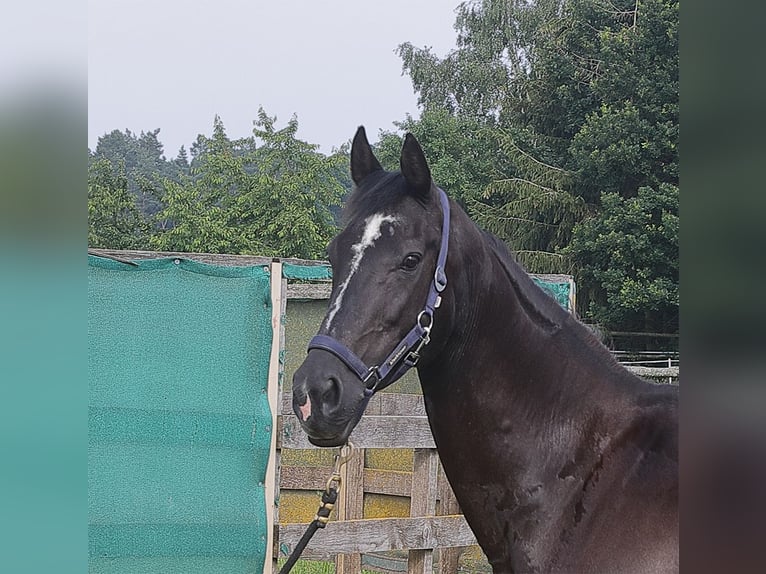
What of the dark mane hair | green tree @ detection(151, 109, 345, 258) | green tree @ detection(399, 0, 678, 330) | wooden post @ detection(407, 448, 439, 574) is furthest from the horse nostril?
green tree @ detection(151, 109, 345, 258)

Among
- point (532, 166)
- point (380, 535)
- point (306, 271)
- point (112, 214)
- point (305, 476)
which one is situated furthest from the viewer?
point (112, 214)

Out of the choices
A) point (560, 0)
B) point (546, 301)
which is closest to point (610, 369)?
point (546, 301)

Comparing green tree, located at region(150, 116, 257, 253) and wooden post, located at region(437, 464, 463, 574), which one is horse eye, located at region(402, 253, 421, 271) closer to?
wooden post, located at region(437, 464, 463, 574)

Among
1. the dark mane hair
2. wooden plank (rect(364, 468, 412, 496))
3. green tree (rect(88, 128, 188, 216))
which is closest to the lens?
the dark mane hair

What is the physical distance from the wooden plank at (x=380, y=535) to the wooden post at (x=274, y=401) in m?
0.09

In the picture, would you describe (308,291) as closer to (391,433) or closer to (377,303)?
(391,433)

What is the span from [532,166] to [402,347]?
25.9 metres

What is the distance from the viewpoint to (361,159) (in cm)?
266

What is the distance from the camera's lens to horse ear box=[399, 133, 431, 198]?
232 cm

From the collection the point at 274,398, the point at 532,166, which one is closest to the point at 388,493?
the point at 274,398
